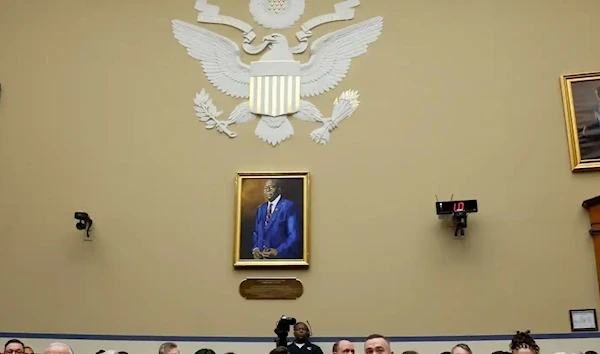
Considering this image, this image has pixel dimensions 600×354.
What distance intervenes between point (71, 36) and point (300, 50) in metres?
3.49

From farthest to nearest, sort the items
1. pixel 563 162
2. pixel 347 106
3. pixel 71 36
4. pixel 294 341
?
pixel 71 36 → pixel 347 106 → pixel 563 162 → pixel 294 341

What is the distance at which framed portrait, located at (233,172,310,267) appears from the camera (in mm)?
8172

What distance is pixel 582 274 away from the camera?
775cm

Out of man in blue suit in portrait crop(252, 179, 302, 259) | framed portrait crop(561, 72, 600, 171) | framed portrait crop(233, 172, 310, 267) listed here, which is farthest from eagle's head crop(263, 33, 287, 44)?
framed portrait crop(561, 72, 600, 171)

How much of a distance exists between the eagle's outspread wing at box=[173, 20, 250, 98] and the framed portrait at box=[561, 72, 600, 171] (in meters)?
4.40

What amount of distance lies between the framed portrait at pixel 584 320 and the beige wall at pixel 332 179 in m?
0.11

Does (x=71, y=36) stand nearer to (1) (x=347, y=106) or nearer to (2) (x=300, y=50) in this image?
(2) (x=300, y=50)

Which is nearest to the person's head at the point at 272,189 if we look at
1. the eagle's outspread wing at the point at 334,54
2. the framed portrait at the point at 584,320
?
the eagle's outspread wing at the point at 334,54

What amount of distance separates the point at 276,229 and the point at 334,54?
8.78 feet

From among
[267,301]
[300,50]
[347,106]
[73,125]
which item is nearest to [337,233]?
[267,301]

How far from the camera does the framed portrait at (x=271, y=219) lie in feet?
26.8

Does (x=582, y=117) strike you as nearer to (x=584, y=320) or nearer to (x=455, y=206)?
(x=455, y=206)

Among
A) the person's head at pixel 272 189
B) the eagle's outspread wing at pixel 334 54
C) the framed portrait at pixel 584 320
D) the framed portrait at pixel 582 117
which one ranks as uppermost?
the eagle's outspread wing at pixel 334 54

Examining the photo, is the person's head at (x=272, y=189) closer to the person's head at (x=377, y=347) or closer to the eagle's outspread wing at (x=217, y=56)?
the eagle's outspread wing at (x=217, y=56)
